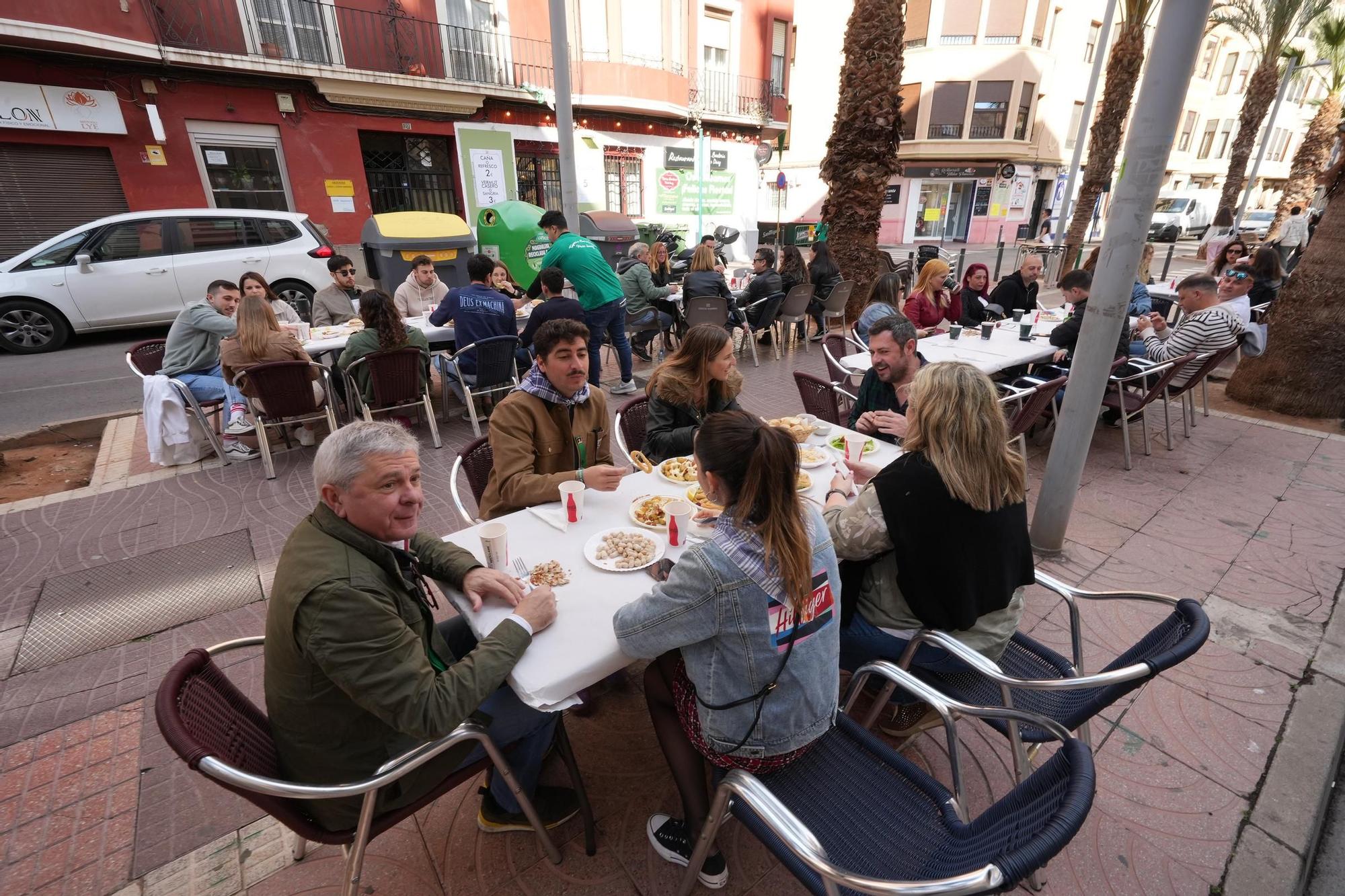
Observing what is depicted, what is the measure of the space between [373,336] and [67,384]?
4751 millimetres

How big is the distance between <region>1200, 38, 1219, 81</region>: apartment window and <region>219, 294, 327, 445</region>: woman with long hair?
44313 millimetres

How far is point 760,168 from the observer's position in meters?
19.6

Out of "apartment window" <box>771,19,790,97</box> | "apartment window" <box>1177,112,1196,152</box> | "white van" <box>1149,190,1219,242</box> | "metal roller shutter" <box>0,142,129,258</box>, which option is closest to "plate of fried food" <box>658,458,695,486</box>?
"metal roller shutter" <box>0,142,129,258</box>

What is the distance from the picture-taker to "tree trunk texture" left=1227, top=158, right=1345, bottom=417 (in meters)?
5.46

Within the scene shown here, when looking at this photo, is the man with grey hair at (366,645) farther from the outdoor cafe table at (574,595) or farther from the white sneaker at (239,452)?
the white sneaker at (239,452)

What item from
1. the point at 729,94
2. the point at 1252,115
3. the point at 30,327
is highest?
the point at 729,94

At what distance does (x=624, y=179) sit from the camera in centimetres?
1684

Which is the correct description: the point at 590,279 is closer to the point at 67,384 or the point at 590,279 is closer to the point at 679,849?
the point at 679,849

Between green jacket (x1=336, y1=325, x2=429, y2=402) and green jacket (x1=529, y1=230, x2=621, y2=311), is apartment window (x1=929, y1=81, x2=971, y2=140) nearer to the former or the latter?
green jacket (x1=529, y1=230, x2=621, y2=311)

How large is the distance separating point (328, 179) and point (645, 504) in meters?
13.3

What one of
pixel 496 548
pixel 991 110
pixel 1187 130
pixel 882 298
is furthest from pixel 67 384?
pixel 1187 130

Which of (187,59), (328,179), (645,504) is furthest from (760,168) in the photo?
(645,504)

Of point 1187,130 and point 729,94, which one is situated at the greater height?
point 1187,130

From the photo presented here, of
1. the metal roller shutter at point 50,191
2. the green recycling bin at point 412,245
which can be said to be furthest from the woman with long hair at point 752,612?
the metal roller shutter at point 50,191
